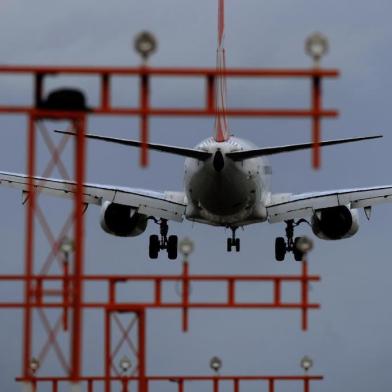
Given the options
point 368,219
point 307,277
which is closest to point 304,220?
point 368,219

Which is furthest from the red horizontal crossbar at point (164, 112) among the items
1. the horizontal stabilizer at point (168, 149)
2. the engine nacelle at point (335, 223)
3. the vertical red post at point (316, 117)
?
the engine nacelle at point (335, 223)

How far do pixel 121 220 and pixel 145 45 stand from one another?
5837cm

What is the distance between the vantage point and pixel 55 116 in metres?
41.0

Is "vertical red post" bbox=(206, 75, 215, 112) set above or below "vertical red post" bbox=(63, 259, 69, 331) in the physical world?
above

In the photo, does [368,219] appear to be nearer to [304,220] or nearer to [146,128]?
[304,220]

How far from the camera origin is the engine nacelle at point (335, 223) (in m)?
97.2

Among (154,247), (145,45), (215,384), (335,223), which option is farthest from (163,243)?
(145,45)

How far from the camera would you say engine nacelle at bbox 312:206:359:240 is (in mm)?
97188

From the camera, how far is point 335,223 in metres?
97.4

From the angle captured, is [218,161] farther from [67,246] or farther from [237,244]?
[67,246]

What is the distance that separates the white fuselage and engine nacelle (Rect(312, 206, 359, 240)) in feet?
13.8

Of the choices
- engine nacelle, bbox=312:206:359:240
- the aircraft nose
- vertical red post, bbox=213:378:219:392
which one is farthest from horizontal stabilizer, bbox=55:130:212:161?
vertical red post, bbox=213:378:219:392

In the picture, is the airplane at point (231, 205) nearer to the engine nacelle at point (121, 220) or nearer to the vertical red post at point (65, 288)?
the engine nacelle at point (121, 220)

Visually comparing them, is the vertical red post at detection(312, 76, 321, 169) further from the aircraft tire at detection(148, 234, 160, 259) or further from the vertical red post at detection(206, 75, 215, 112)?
the aircraft tire at detection(148, 234, 160, 259)
